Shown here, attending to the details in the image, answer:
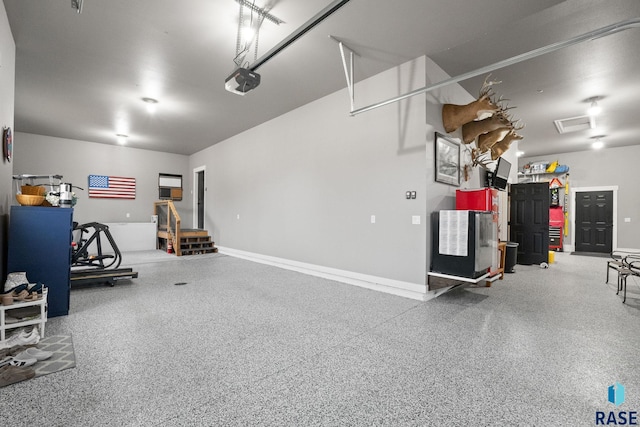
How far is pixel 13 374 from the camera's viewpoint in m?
2.04

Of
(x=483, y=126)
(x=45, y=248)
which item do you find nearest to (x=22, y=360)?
(x=45, y=248)

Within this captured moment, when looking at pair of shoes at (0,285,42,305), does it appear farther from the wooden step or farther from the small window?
the small window

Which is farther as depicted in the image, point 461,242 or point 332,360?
point 461,242

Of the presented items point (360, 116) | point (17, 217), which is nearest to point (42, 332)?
point (17, 217)

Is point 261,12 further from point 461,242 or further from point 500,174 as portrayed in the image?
point 500,174

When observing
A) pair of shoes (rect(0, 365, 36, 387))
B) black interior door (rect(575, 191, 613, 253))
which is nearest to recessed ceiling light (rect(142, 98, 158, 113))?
pair of shoes (rect(0, 365, 36, 387))

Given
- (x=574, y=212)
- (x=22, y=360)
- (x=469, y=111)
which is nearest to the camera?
(x=22, y=360)

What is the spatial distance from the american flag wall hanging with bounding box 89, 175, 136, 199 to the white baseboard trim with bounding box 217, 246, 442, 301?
20.0 ft

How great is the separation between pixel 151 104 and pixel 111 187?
197 inches

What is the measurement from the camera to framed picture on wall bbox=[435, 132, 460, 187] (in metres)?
4.41

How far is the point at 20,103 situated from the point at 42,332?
6.00 metres

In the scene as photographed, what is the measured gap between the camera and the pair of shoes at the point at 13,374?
200 cm

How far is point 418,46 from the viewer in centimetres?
399

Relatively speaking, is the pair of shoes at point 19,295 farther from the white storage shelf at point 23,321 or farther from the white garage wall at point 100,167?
the white garage wall at point 100,167
